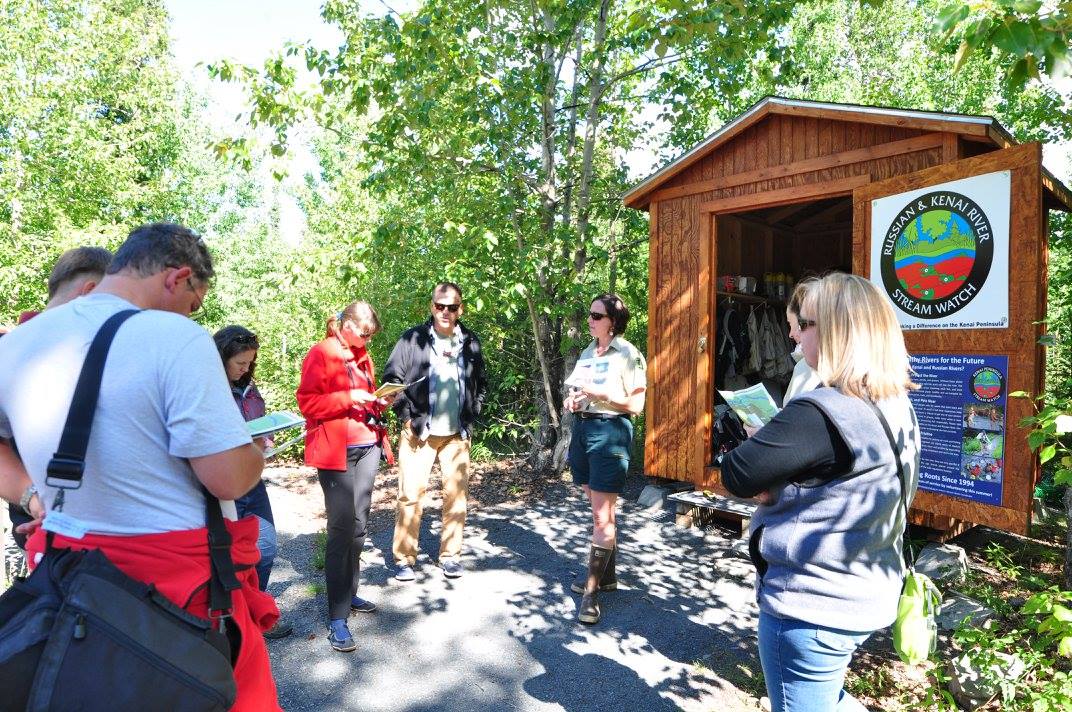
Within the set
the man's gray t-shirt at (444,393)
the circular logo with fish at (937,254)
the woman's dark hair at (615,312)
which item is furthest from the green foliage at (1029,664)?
the man's gray t-shirt at (444,393)

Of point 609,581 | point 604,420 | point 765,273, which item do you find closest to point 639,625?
point 609,581

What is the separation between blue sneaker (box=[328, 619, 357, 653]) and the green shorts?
168 centimetres

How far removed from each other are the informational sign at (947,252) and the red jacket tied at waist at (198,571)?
15.3ft

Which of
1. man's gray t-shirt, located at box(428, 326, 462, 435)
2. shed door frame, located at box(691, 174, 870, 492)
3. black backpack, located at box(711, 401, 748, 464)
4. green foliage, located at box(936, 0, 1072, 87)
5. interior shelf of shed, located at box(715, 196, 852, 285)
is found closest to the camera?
green foliage, located at box(936, 0, 1072, 87)

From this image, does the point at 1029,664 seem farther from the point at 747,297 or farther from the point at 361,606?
the point at 747,297

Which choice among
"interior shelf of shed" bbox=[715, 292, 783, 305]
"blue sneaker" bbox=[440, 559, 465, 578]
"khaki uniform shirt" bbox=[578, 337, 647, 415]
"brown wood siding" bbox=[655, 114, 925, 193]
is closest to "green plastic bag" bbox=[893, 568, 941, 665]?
"khaki uniform shirt" bbox=[578, 337, 647, 415]

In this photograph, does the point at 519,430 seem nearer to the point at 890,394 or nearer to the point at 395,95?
the point at 395,95

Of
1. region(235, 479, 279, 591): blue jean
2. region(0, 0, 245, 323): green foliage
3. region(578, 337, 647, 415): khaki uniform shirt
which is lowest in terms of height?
region(235, 479, 279, 591): blue jean

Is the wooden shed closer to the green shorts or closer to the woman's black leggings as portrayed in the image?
the green shorts

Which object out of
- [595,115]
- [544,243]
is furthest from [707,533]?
[595,115]

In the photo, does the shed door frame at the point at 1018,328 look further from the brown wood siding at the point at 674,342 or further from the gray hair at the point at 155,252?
the gray hair at the point at 155,252

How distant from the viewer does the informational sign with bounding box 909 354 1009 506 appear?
4488 millimetres

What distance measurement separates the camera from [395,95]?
7457mm

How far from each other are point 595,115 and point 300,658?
6.75m
